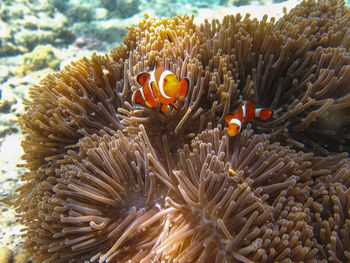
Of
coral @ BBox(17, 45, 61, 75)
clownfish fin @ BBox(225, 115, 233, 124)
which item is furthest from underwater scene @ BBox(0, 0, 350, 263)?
coral @ BBox(17, 45, 61, 75)

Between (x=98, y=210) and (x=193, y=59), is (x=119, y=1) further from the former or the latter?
(x=98, y=210)

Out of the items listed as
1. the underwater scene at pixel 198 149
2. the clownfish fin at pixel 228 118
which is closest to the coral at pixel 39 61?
the underwater scene at pixel 198 149

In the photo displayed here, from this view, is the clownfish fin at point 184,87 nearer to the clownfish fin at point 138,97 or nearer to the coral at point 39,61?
the clownfish fin at point 138,97

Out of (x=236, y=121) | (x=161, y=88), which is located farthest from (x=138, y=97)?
(x=236, y=121)

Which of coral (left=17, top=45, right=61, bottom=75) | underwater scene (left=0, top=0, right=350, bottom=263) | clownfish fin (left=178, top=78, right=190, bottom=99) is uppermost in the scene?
clownfish fin (left=178, top=78, right=190, bottom=99)

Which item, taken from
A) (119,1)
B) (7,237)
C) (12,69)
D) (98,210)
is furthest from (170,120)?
(119,1)

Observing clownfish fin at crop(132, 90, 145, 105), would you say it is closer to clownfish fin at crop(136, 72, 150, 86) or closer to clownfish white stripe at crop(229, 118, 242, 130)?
clownfish fin at crop(136, 72, 150, 86)
